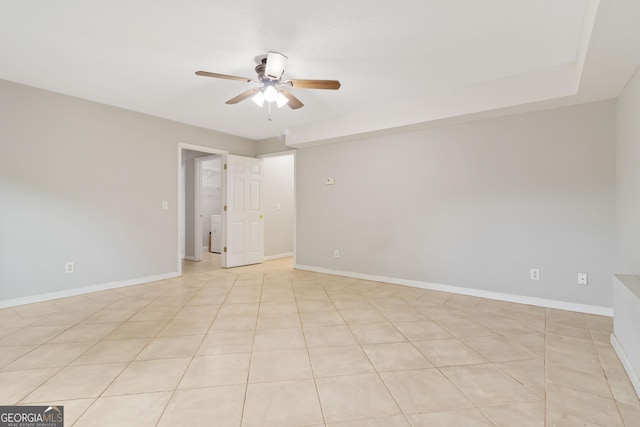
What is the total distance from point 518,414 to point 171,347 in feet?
7.56

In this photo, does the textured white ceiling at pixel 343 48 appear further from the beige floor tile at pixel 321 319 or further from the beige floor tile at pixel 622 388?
the beige floor tile at pixel 321 319

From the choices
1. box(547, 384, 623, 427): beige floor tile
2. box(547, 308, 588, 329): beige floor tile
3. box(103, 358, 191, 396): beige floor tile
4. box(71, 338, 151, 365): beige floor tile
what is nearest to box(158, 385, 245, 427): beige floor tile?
box(103, 358, 191, 396): beige floor tile

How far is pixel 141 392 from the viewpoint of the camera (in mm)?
1710

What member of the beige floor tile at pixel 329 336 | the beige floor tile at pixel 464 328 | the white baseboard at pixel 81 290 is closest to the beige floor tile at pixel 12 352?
the white baseboard at pixel 81 290

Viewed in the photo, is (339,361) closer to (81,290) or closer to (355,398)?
(355,398)

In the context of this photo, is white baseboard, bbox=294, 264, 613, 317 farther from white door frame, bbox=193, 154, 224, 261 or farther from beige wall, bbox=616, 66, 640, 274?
white door frame, bbox=193, 154, 224, 261

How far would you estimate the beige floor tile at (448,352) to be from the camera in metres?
2.08

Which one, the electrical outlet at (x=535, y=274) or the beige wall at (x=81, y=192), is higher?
the beige wall at (x=81, y=192)

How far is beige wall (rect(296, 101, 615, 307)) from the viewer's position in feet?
10.1

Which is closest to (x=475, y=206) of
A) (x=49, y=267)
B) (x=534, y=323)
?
(x=534, y=323)

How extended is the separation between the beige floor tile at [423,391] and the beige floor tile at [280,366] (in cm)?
53

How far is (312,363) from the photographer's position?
2.06m

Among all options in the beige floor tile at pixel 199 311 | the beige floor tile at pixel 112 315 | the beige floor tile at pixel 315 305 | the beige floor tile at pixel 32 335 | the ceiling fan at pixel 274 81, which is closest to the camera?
the beige floor tile at pixel 32 335

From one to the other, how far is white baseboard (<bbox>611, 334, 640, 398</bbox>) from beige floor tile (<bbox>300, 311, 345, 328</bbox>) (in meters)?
1.95
